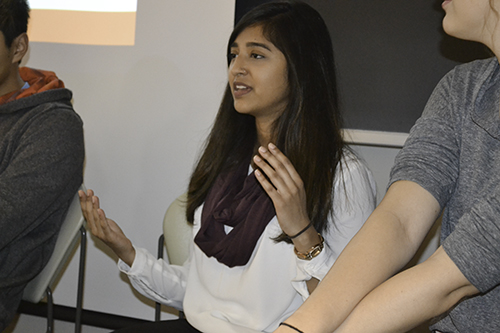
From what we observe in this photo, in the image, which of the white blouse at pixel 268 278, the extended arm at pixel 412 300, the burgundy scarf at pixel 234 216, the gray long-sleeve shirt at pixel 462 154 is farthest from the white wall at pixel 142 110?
the extended arm at pixel 412 300

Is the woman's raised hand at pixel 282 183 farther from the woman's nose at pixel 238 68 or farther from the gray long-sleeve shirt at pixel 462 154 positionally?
the woman's nose at pixel 238 68

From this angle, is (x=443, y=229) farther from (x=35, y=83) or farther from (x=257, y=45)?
(x=35, y=83)

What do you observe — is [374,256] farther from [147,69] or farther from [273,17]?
[147,69]

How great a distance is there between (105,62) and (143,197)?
67cm

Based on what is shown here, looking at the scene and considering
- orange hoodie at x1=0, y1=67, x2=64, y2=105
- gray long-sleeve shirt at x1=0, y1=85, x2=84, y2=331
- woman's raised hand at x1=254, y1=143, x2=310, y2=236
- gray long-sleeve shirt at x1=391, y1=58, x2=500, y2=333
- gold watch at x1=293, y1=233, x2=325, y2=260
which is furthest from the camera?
orange hoodie at x1=0, y1=67, x2=64, y2=105

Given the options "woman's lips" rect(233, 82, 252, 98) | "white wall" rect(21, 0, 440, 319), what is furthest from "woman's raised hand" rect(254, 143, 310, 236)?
"white wall" rect(21, 0, 440, 319)

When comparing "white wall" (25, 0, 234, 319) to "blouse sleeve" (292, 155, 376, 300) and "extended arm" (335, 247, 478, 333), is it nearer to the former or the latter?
"blouse sleeve" (292, 155, 376, 300)

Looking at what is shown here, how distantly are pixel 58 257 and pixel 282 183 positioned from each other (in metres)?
1.11

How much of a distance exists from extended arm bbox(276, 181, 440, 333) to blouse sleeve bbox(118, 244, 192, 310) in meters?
0.88

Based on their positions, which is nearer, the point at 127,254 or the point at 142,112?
the point at 127,254

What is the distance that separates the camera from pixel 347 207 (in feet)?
4.74

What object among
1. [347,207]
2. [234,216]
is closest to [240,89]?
[234,216]

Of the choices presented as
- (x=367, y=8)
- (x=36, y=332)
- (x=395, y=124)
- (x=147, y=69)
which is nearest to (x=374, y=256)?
(x=395, y=124)

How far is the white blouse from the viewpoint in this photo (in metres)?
1.42
